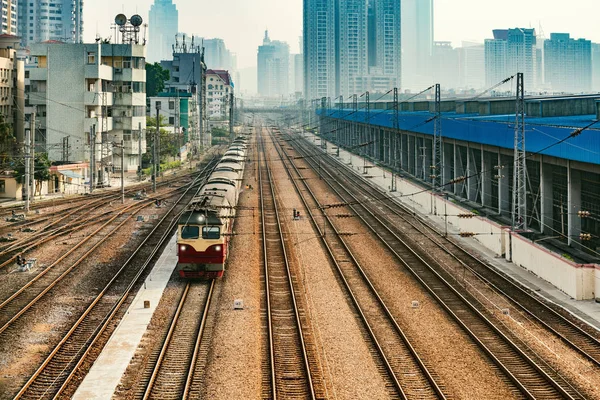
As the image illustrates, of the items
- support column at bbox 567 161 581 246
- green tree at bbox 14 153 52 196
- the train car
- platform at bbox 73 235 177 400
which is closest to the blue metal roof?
support column at bbox 567 161 581 246

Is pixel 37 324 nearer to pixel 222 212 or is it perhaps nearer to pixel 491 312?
pixel 222 212

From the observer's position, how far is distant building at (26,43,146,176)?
69.1 m

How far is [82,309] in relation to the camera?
80.2 feet

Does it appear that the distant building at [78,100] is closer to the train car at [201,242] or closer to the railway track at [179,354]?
the train car at [201,242]

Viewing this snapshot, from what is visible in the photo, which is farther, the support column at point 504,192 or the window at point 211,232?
the support column at point 504,192

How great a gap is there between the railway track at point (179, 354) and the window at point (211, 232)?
2201 mm

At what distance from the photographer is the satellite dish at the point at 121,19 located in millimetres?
77375

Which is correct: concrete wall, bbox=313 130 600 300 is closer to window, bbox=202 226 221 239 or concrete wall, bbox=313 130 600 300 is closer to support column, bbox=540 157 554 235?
support column, bbox=540 157 554 235

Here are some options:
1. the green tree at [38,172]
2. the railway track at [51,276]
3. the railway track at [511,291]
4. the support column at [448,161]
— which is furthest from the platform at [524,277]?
the green tree at [38,172]

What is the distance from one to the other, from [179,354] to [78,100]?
54551mm

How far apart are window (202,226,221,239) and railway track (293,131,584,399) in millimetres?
8278

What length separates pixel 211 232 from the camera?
2744 centimetres

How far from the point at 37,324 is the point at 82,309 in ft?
6.43

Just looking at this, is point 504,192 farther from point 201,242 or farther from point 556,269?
point 201,242
